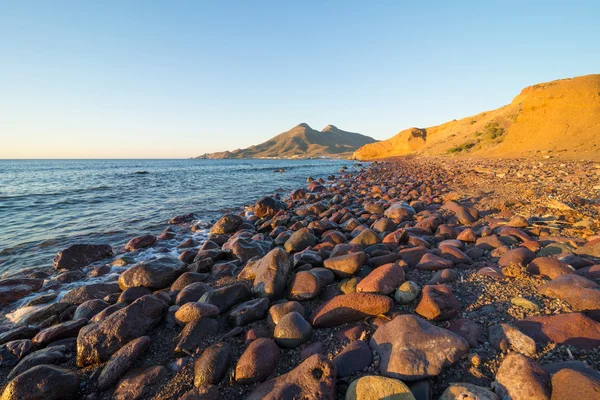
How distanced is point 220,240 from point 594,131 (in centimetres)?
2222

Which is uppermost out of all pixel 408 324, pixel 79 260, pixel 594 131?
pixel 594 131

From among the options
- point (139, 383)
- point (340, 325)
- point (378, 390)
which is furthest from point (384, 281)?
point (139, 383)

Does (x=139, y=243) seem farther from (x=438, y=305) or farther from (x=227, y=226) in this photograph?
(x=438, y=305)

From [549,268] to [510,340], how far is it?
54.2 inches

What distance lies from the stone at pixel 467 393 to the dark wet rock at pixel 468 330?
477 mm

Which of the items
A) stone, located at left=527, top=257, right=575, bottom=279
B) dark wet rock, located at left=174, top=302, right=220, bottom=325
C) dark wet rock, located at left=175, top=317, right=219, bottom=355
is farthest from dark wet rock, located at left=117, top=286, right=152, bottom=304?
stone, located at left=527, top=257, right=575, bottom=279

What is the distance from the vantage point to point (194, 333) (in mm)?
2363

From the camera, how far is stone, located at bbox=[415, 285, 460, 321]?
2.17 metres

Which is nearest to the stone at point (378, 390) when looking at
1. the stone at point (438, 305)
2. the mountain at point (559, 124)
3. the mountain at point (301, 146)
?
the stone at point (438, 305)

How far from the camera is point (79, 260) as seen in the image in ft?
16.5

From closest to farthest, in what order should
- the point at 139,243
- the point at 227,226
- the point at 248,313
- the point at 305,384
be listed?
1. the point at 305,384
2. the point at 248,313
3. the point at 139,243
4. the point at 227,226

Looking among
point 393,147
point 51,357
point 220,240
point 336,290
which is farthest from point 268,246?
point 393,147

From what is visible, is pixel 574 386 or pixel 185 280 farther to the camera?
pixel 185 280

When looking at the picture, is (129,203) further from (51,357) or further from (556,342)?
(556,342)
